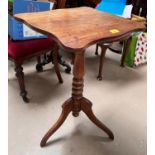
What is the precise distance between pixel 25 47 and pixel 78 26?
0.62 metres

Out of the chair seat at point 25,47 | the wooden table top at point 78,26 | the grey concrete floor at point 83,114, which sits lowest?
the grey concrete floor at point 83,114

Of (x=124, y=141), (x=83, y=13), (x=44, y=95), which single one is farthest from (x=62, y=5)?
(x=124, y=141)

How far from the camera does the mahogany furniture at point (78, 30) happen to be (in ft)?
3.67

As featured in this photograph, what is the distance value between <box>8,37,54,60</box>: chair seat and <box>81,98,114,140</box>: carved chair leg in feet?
2.09

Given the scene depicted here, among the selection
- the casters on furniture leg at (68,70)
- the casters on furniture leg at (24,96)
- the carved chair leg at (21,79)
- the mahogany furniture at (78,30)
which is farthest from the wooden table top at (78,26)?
the casters on furniture leg at (68,70)

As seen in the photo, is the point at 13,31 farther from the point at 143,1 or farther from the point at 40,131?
the point at 143,1

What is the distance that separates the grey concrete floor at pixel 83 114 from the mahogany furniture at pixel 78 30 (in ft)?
0.34

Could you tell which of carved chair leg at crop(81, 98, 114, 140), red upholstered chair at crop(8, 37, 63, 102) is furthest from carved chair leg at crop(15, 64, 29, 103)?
carved chair leg at crop(81, 98, 114, 140)

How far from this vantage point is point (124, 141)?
1586 millimetres

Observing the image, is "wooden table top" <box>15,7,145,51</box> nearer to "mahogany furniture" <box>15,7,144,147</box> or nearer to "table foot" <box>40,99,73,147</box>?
"mahogany furniture" <box>15,7,144,147</box>

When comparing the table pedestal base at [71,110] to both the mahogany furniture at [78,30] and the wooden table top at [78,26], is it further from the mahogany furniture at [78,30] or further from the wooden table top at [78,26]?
the wooden table top at [78,26]

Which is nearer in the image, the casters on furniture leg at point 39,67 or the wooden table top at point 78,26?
the wooden table top at point 78,26

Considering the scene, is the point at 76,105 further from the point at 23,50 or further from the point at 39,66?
the point at 39,66

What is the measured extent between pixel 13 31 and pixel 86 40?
0.89 m
